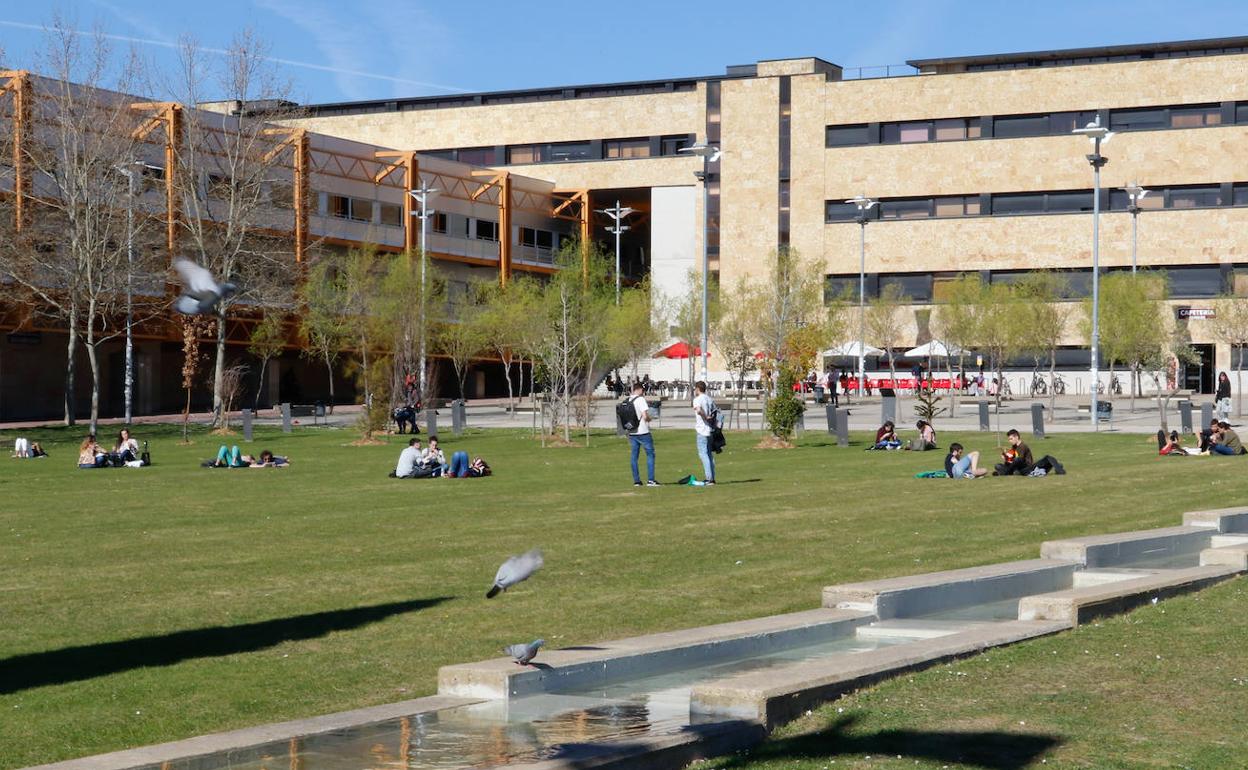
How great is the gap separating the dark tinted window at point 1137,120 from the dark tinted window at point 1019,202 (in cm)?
536

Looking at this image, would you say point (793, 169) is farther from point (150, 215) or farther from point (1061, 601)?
point (1061, 601)

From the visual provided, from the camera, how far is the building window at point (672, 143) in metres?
97.5

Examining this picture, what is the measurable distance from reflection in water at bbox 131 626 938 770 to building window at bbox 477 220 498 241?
270 feet

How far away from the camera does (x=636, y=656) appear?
10.2 metres

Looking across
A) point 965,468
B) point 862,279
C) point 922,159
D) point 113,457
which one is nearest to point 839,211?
point 922,159

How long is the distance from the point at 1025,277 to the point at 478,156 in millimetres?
36245

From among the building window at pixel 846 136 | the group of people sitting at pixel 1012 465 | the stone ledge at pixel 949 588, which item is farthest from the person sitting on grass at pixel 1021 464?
the building window at pixel 846 136

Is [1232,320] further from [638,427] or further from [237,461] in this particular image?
[638,427]

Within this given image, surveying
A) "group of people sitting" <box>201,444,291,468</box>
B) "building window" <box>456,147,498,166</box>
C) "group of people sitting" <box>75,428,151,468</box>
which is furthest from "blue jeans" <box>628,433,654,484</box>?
"building window" <box>456,147,498,166</box>

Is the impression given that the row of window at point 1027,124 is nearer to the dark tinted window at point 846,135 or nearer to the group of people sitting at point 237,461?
the dark tinted window at point 846,135

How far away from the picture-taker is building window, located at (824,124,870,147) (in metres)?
90.8

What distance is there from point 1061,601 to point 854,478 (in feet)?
57.8

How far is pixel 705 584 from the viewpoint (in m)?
14.7

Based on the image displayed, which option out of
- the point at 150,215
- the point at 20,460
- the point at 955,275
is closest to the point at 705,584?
the point at 20,460
